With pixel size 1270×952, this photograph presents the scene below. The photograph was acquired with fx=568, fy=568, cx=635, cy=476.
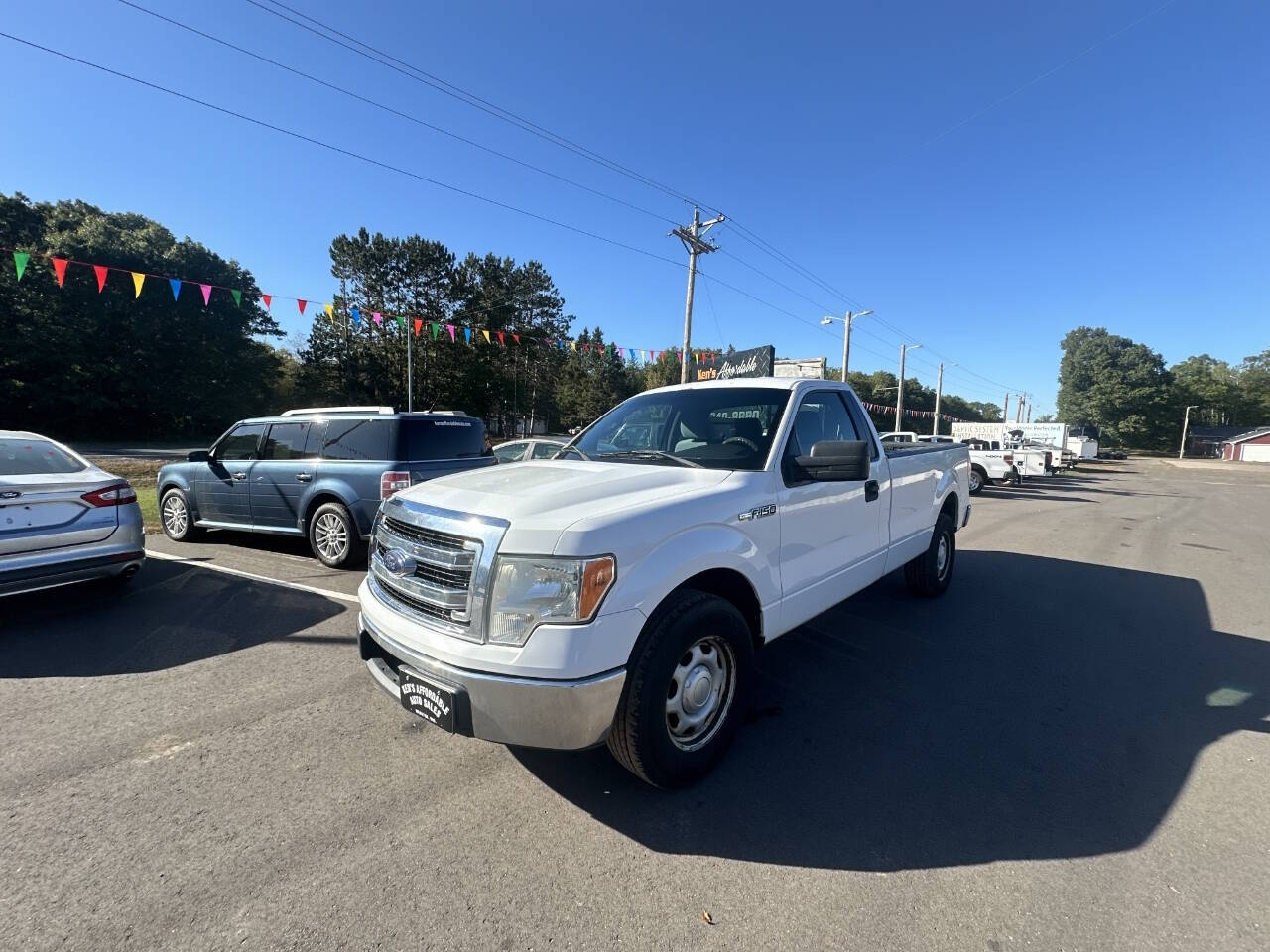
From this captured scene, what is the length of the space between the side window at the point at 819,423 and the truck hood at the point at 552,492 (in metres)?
0.73

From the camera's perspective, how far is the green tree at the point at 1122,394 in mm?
77125

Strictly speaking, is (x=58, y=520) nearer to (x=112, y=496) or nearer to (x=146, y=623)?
(x=112, y=496)

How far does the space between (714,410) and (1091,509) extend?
1569cm

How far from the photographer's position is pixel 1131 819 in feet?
7.98

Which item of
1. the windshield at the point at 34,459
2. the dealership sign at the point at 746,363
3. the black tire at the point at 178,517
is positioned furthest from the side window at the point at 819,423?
the dealership sign at the point at 746,363

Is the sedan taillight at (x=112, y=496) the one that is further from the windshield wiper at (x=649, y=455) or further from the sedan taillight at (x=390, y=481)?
the windshield wiper at (x=649, y=455)

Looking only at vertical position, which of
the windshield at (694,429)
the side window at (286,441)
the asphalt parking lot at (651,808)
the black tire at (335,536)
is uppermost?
the windshield at (694,429)

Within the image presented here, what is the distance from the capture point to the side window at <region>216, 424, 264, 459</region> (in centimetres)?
728

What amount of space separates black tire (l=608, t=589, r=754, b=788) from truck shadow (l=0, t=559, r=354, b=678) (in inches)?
117

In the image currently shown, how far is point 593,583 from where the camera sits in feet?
7.13

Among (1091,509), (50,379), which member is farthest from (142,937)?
(50,379)

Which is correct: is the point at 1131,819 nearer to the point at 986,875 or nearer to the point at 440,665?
the point at 986,875

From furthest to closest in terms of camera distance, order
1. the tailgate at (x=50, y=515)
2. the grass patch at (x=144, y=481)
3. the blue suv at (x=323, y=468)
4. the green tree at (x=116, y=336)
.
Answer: the green tree at (x=116, y=336), the grass patch at (x=144, y=481), the blue suv at (x=323, y=468), the tailgate at (x=50, y=515)

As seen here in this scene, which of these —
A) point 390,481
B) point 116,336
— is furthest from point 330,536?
point 116,336
